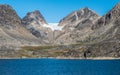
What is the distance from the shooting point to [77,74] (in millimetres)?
169125

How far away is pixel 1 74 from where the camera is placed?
163 m

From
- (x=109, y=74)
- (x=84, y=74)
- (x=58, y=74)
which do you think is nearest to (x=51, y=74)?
(x=58, y=74)

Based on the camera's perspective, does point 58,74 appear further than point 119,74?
Yes

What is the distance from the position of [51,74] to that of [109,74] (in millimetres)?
25592

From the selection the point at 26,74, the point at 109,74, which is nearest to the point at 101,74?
the point at 109,74

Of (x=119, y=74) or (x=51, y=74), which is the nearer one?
(x=119, y=74)

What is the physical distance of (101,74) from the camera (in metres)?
166

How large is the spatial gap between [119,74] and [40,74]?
3475 centimetres

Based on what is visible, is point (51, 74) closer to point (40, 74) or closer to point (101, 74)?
point (40, 74)

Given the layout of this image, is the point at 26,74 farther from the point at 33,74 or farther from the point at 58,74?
the point at 58,74

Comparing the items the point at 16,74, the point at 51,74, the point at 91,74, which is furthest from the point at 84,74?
the point at 16,74

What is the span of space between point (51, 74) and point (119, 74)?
3026cm

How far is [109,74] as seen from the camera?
16350 centimetres

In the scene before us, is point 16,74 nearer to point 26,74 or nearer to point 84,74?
point 26,74
